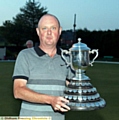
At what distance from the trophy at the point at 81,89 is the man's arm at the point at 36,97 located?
80mm

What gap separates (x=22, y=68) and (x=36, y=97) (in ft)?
0.94

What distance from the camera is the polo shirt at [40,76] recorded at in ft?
8.01

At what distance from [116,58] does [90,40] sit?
357cm

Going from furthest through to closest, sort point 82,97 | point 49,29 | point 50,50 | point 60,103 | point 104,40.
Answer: point 104,40, point 50,50, point 49,29, point 82,97, point 60,103

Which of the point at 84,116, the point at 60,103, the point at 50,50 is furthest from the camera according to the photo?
the point at 84,116

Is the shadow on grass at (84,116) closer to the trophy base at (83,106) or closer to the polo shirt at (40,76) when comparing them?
the polo shirt at (40,76)

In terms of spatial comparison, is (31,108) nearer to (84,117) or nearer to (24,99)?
(24,99)

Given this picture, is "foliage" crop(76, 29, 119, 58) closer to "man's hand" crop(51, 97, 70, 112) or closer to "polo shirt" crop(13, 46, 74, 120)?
"polo shirt" crop(13, 46, 74, 120)

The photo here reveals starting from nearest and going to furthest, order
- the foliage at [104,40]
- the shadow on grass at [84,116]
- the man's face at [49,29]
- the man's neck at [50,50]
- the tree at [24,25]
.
Result: the man's face at [49,29]
the man's neck at [50,50]
the shadow on grass at [84,116]
the foliage at [104,40]
the tree at [24,25]

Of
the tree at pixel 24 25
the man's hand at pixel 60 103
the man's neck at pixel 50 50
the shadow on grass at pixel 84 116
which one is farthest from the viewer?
the tree at pixel 24 25

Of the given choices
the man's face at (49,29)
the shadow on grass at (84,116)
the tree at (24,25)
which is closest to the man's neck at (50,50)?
the man's face at (49,29)

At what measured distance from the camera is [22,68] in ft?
8.02

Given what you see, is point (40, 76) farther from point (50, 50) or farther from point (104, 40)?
point (104, 40)

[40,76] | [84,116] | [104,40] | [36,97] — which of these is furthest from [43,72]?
[104,40]
